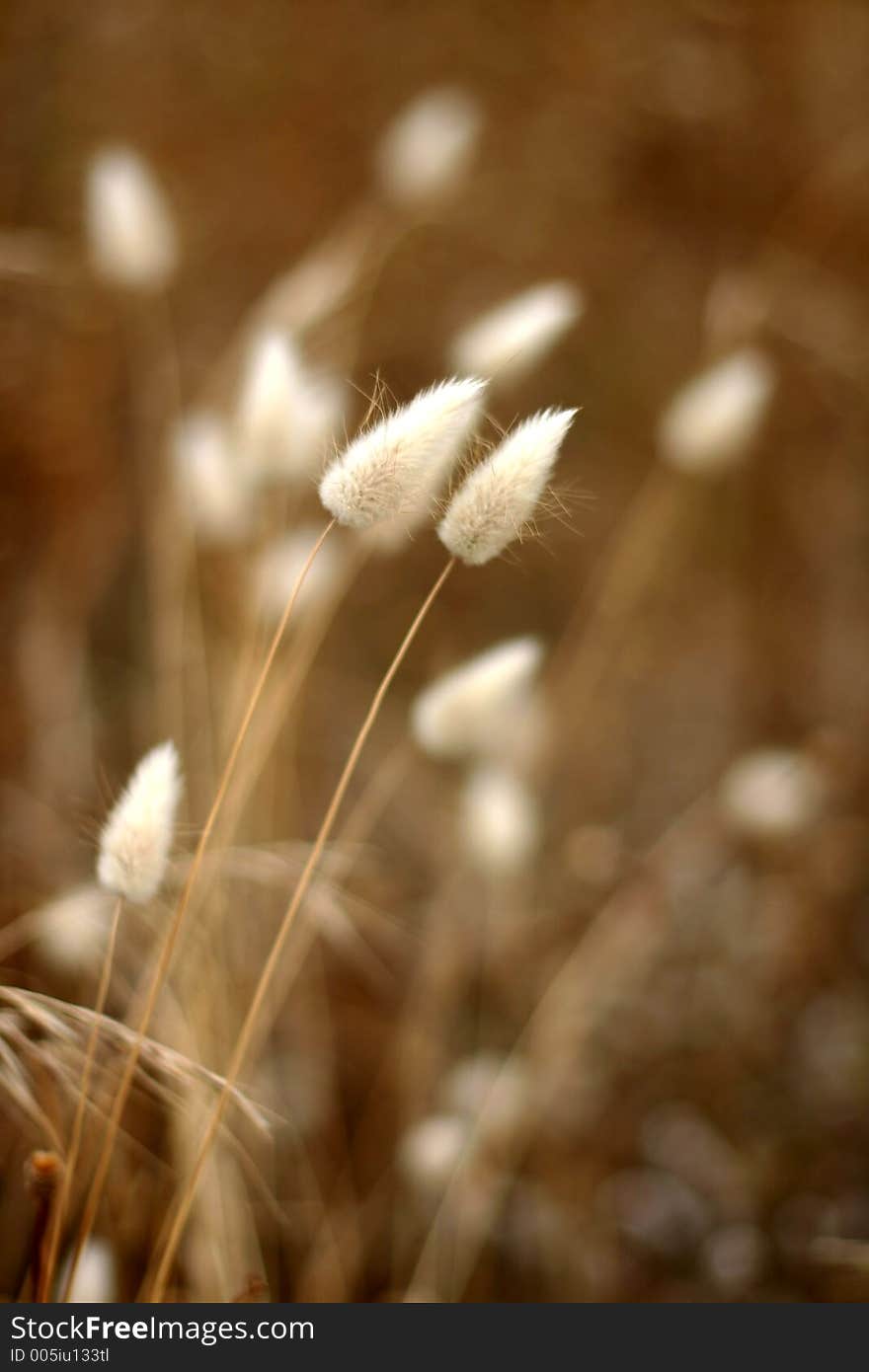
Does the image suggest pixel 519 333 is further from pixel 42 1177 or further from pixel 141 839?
pixel 42 1177

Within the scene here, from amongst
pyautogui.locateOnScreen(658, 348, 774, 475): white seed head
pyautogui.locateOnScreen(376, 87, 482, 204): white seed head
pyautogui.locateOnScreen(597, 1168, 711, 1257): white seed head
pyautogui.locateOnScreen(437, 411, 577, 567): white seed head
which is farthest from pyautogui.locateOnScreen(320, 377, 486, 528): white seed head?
pyautogui.locateOnScreen(597, 1168, 711, 1257): white seed head

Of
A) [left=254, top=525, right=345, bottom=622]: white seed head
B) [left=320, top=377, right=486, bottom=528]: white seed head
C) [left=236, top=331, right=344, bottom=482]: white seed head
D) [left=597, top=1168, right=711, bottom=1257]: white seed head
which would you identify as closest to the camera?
[left=320, top=377, right=486, bottom=528]: white seed head

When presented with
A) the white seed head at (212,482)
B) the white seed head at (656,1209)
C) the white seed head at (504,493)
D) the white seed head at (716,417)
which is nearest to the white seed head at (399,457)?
the white seed head at (504,493)

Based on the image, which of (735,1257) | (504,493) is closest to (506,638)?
(735,1257)

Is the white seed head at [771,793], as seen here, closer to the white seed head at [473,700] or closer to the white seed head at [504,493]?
the white seed head at [473,700]

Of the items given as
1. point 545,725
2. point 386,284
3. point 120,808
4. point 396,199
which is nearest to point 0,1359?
point 120,808

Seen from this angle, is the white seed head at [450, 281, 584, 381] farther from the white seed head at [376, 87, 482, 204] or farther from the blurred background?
the white seed head at [376, 87, 482, 204]
